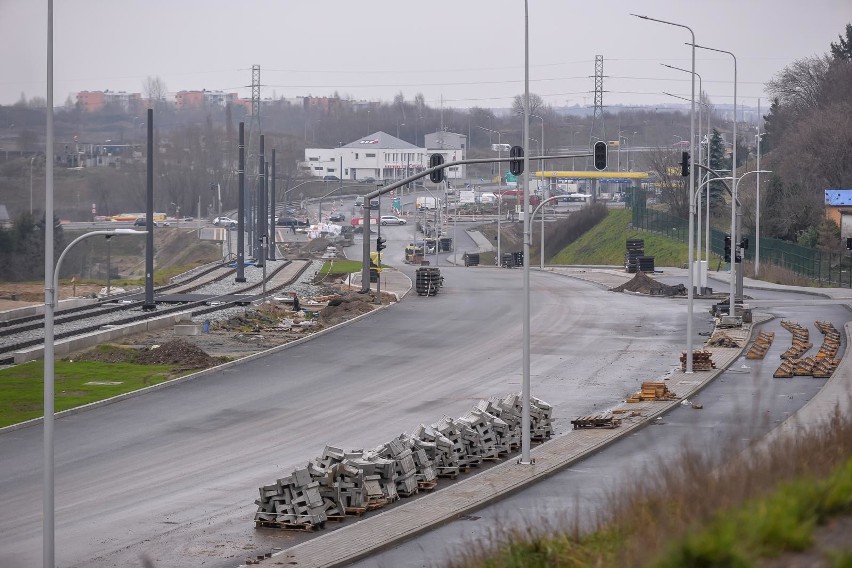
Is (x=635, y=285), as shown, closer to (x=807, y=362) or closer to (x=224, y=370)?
(x=807, y=362)

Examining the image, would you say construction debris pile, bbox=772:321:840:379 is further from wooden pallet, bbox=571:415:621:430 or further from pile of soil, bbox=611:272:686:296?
pile of soil, bbox=611:272:686:296

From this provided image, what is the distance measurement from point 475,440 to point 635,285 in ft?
139

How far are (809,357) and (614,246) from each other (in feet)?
213

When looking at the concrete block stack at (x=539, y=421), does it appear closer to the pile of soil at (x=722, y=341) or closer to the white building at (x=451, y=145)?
the pile of soil at (x=722, y=341)

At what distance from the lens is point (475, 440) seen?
22.7 meters

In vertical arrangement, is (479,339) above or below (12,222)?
below

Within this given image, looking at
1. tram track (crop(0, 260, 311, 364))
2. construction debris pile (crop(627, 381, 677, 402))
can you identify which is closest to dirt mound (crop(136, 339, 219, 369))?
tram track (crop(0, 260, 311, 364))

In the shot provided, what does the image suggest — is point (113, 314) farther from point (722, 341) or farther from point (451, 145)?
point (451, 145)

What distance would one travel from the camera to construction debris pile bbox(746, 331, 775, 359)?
1501 inches

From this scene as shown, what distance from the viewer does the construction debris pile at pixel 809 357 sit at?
110 feet

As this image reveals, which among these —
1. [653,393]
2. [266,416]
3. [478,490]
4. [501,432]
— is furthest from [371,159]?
[478,490]

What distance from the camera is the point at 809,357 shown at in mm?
35594

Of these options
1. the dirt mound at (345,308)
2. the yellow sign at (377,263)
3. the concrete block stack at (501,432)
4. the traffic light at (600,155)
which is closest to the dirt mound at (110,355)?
the dirt mound at (345,308)

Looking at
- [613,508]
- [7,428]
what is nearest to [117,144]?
[7,428]
